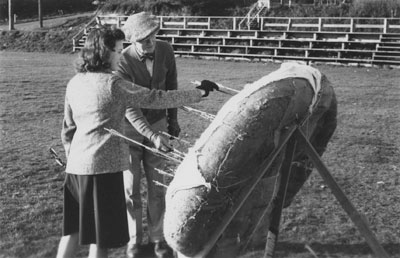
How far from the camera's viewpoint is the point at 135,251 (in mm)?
4289

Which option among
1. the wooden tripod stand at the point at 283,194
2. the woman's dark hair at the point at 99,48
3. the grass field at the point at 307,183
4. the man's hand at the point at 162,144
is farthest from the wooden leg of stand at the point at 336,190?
the grass field at the point at 307,183

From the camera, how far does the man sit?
409 centimetres

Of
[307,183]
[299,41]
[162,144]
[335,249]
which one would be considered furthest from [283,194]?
[299,41]

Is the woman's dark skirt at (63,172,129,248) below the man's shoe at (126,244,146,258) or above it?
above

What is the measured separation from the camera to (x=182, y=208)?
249 centimetres

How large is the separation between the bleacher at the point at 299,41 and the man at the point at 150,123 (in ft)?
60.9

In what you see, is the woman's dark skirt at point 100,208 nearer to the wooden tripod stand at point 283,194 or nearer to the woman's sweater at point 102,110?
the woman's sweater at point 102,110

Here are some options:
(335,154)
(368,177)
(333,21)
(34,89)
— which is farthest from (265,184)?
(333,21)

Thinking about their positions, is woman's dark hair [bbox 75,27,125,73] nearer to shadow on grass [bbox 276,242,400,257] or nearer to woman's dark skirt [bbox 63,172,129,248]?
woman's dark skirt [bbox 63,172,129,248]

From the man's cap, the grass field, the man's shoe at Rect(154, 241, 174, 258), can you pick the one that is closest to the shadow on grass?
the grass field

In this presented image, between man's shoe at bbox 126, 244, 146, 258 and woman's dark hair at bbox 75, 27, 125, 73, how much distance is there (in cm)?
156

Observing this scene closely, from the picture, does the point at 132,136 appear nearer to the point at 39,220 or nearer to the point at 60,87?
the point at 39,220

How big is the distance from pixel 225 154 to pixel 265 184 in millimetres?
516

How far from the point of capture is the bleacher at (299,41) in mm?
23000
